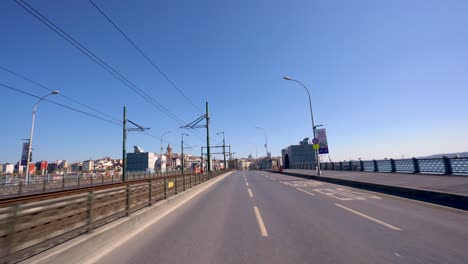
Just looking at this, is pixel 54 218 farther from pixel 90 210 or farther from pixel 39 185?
pixel 39 185

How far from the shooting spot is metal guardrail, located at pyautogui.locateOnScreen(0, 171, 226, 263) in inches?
132

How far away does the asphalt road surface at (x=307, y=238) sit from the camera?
13.4ft

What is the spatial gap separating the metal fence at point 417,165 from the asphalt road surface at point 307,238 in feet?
41.1

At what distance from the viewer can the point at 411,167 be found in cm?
2067

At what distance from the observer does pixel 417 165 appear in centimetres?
1984

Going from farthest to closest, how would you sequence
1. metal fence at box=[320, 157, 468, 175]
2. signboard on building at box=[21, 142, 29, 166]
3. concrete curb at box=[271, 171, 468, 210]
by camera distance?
signboard on building at box=[21, 142, 29, 166]
metal fence at box=[320, 157, 468, 175]
concrete curb at box=[271, 171, 468, 210]

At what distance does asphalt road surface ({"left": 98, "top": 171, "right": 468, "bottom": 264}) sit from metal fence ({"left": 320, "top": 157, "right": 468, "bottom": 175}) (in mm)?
12514

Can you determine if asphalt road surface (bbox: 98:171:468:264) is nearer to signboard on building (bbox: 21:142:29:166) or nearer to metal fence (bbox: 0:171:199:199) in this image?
metal fence (bbox: 0:171:199:199)

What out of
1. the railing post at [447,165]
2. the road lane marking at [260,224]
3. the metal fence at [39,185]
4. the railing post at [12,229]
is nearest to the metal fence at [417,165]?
the railing post at [447,165]

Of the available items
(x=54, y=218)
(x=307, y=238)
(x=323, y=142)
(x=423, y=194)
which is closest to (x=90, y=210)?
(x=54, y=218)

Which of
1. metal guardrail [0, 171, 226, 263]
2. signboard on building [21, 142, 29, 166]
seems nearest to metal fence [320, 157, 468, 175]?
metal guardrail [0, 171, 226, 263]

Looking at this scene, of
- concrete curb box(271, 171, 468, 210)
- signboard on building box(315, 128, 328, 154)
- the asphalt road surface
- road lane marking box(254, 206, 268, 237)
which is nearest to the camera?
the asphalt road surface

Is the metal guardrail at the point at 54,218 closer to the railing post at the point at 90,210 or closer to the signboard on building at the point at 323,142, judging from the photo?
the railing post at the point at 90,210

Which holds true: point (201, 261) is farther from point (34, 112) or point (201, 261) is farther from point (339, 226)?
point (34, 112)
